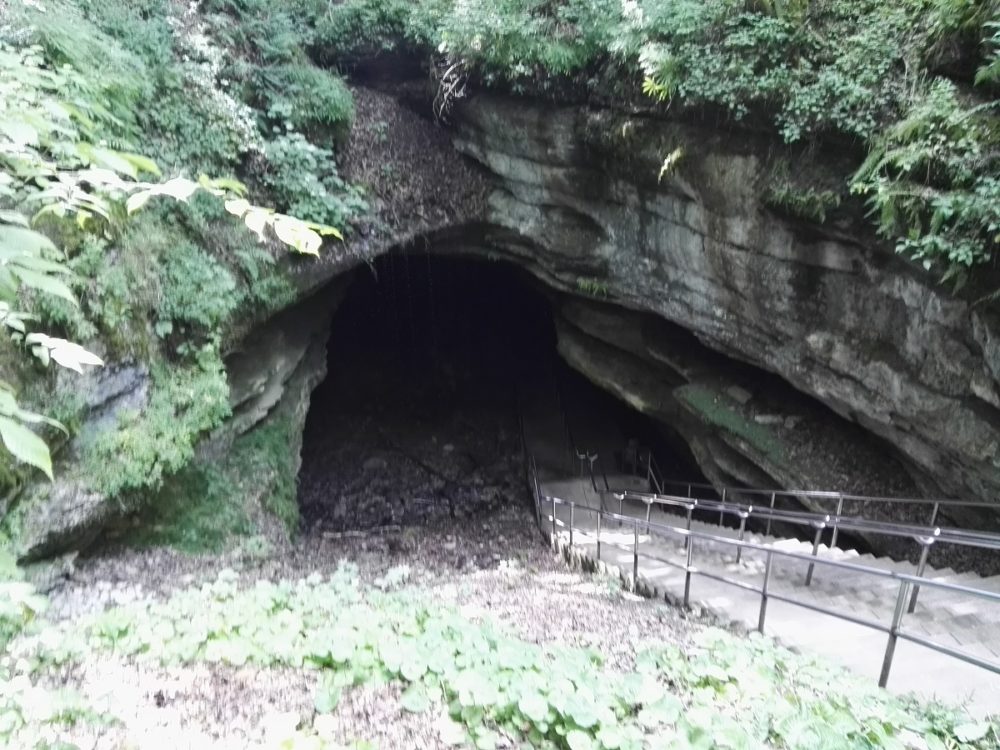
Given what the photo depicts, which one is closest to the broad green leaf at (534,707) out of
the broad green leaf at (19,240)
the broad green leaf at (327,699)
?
the broad green leaf at (327,699)

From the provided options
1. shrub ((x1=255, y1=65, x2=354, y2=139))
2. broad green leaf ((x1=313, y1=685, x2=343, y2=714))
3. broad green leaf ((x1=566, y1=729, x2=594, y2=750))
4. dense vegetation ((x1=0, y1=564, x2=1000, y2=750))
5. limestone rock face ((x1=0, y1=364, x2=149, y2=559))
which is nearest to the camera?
broad green leaf ((x1=566, y1=729, x2=594, y2=750))

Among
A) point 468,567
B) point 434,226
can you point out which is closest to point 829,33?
point 434,226

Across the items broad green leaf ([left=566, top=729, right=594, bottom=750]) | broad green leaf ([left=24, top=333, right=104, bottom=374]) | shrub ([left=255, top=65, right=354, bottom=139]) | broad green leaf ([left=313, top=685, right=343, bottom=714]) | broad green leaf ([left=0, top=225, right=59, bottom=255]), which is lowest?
broad green leaf ([left=313, top=685, right=343, bottom=714])

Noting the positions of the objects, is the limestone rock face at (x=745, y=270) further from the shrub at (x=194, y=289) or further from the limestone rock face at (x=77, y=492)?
the limestone rock face at (x=77, y=492)

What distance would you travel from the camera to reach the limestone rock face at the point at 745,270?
612cm

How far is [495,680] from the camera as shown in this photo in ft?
10.2

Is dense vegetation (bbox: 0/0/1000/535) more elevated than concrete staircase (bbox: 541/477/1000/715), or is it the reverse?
dense vegetation (bbox: 0/0/1000/535)

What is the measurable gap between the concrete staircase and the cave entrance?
15.0 ft

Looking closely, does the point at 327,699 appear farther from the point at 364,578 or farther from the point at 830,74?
the point at 830,74

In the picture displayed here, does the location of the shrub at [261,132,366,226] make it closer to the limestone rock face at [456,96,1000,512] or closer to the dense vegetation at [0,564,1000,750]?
the limestone rock face at [456,96,1000,512]

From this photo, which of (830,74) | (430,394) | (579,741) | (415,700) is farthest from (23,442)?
(430,394)

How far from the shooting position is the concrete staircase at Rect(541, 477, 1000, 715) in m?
3.77

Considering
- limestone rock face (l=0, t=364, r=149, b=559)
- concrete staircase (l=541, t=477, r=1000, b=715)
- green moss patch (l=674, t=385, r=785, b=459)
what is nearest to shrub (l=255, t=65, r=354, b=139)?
limestone rock face (l=0, t=364, r=149, b=559)

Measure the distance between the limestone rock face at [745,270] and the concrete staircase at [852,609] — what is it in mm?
1659
